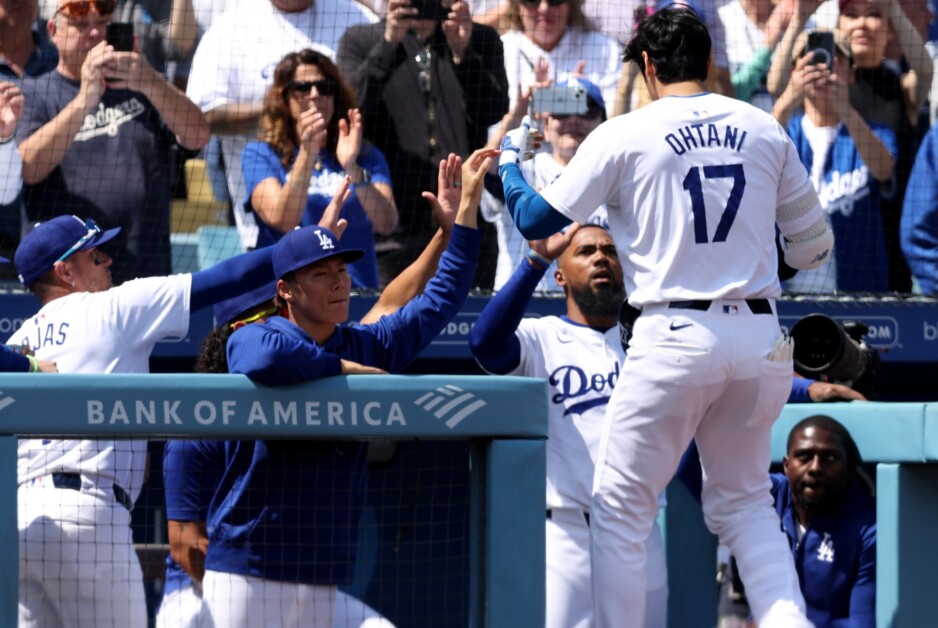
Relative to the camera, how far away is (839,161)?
6762 mm

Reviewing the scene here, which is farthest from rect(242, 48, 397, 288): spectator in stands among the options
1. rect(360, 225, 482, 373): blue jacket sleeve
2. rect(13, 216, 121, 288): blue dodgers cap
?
rect(360, 225, 482, 373): blue jacket sleeve

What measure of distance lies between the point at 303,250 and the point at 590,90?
3081 mm

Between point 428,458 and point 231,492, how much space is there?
264 cm

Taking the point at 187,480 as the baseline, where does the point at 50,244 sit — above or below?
above

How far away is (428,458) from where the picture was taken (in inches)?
243

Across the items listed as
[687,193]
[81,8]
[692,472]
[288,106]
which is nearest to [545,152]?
[288,106]

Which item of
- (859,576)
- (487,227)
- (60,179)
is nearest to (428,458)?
(487,227)

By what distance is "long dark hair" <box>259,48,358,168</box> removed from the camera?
20.3ft

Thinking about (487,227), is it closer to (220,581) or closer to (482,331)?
(482,331)

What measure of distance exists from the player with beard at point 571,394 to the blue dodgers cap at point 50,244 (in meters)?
1.15

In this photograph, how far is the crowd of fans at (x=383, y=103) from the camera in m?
6.20

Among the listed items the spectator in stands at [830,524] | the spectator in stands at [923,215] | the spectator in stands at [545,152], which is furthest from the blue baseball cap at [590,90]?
the spectator in stands at [830,524]

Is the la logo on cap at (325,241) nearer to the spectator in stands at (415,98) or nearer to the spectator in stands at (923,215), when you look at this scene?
the spectator in stands at (415,98)

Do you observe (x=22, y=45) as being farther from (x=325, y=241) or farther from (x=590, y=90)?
(x=325, y=241)
